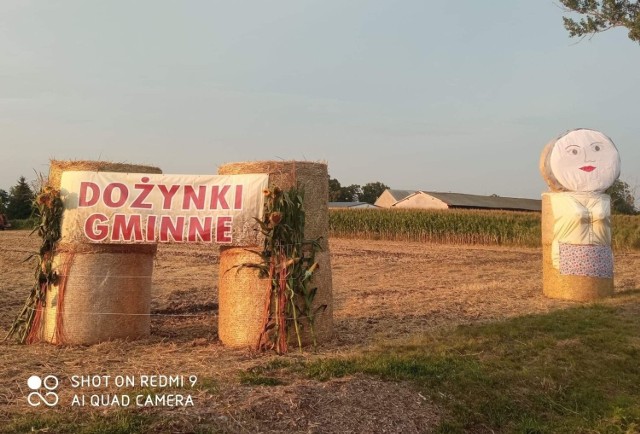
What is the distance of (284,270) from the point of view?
6422 mm

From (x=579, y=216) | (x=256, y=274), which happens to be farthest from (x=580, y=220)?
(x=256, y=274)

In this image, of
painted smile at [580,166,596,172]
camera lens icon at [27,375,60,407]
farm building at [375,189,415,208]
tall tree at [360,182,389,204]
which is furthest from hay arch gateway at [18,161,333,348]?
tall tree at [360,182,389,204]

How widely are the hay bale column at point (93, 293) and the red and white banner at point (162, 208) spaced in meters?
0.17

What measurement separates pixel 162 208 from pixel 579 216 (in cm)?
744

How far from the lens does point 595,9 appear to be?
57.2 feet

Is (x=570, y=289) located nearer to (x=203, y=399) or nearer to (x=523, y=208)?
(x=203, y=399)

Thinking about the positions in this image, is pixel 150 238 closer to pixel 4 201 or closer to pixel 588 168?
pixel 588 168

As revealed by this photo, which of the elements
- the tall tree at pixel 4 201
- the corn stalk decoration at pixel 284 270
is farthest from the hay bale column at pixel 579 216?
the tall tree at pixel 4 201

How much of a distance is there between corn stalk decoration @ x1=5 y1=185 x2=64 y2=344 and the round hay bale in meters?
8.34

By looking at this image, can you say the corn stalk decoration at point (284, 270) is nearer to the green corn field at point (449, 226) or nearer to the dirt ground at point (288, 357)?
the dirt ground at point (288, 357)

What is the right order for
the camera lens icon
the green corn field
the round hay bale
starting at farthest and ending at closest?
the green corn field → the round hay bale → the camera lens icon

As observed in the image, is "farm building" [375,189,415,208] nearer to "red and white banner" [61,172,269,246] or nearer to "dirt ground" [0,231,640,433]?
"dirt ground" [0,231,640,433]

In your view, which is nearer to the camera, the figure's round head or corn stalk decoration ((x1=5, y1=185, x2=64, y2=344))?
corn stalk decoration ((x1=5, y1=185, x2=64, y2=344))

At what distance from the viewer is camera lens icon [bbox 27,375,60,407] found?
421 centimetres
